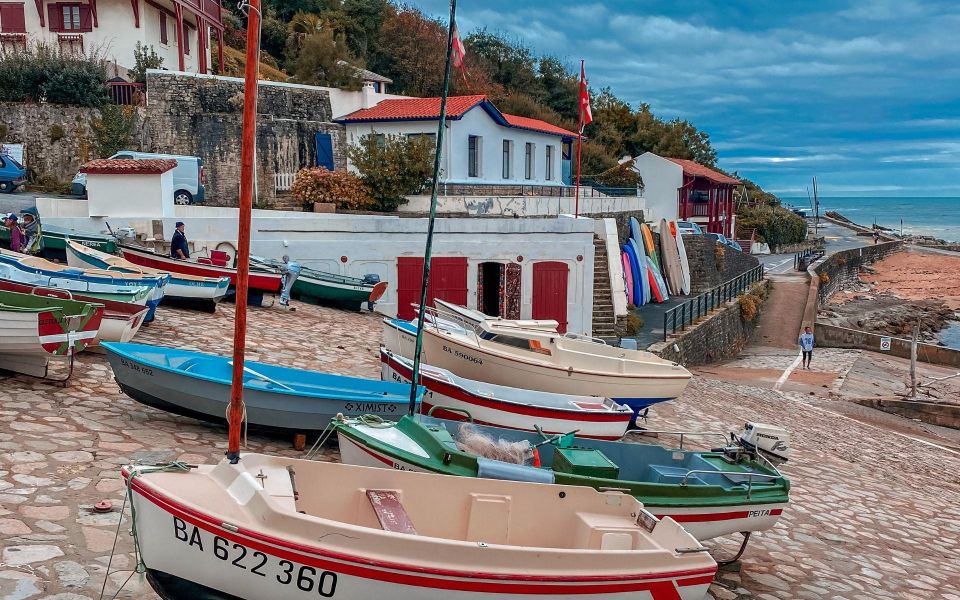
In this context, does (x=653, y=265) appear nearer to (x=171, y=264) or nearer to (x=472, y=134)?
(x=472, y=134)

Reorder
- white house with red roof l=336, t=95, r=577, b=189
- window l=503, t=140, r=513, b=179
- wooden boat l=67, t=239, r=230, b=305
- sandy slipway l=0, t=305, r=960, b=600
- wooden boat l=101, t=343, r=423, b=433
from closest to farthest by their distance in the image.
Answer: sandy slipway l=0, t=305, r=960, b=600 → wooden boat l=101, t=343, r=423, b=433 → wooden boat l=67, t=239, r=230, b=305 → white house with red roof l=336, t=95, r=577, b=189 → window l=503, t=140, r=513, b=179

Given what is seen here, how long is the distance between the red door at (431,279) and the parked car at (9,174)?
12.2m

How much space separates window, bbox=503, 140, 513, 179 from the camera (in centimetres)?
2809

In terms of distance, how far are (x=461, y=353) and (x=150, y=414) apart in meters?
4.32

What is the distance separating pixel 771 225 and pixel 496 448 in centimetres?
5426

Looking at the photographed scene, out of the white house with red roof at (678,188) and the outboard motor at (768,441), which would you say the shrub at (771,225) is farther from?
the outboard motor at (768,441)

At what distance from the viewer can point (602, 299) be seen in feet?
69.8

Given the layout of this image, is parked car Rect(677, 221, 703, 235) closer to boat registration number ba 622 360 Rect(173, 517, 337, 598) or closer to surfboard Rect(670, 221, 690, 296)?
surfboard Rect(670, 221, 690, 296)

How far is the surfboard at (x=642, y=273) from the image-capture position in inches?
1005

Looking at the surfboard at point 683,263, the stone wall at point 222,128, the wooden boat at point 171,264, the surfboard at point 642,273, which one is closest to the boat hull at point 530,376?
the wooden boat at point 171,264

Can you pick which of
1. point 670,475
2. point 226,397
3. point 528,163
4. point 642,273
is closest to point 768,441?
point 670,475

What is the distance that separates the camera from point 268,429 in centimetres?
815

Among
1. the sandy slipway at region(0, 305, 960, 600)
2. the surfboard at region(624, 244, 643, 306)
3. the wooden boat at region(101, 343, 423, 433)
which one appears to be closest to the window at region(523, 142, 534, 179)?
the surfboard at region(624, 244, 643, 306)

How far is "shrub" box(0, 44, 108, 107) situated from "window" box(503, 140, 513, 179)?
13.2 m
